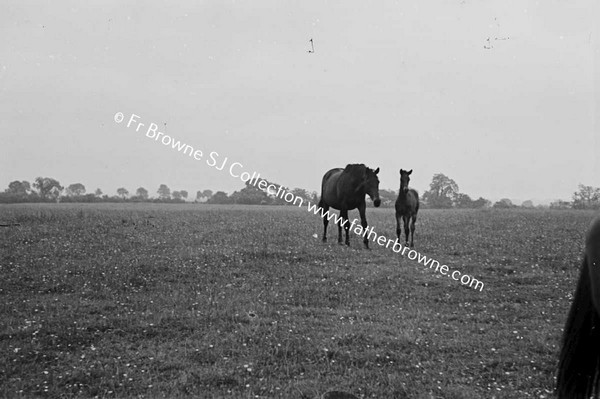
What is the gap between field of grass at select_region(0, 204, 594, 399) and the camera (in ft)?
20.1

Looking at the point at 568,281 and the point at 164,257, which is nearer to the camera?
the point at 568,281

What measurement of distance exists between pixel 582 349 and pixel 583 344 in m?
0.05

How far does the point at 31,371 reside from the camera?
639 cm

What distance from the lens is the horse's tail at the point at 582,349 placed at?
139 inches

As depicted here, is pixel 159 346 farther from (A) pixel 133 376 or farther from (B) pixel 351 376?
(B) pixel 351 376

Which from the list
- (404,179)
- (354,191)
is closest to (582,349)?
(404,179)

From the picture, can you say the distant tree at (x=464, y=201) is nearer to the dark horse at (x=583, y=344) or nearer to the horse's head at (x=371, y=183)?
the horse's head at (x=371, y=183)

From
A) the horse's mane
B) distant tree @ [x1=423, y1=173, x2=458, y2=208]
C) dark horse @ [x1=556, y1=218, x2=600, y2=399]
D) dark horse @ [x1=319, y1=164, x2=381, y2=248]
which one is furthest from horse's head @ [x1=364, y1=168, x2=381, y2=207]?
distant tree @ [x1=423, y1=173, x2=458, y2=208]

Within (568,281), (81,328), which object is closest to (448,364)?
(81,328)

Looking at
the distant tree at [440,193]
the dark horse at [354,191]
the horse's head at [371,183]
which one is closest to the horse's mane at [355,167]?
the dark horse at [354,191]

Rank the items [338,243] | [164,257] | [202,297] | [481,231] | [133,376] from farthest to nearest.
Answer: [481,231] < [338,243] < [164,257] < [202,297] < [133,376]

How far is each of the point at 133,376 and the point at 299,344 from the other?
264 centimetres

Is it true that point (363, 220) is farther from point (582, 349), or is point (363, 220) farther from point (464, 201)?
point (464, 201)

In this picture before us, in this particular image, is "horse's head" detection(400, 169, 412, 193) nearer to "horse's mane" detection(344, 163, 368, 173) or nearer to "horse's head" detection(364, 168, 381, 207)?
"horse's head" detection(364, 168, 381, 207)
